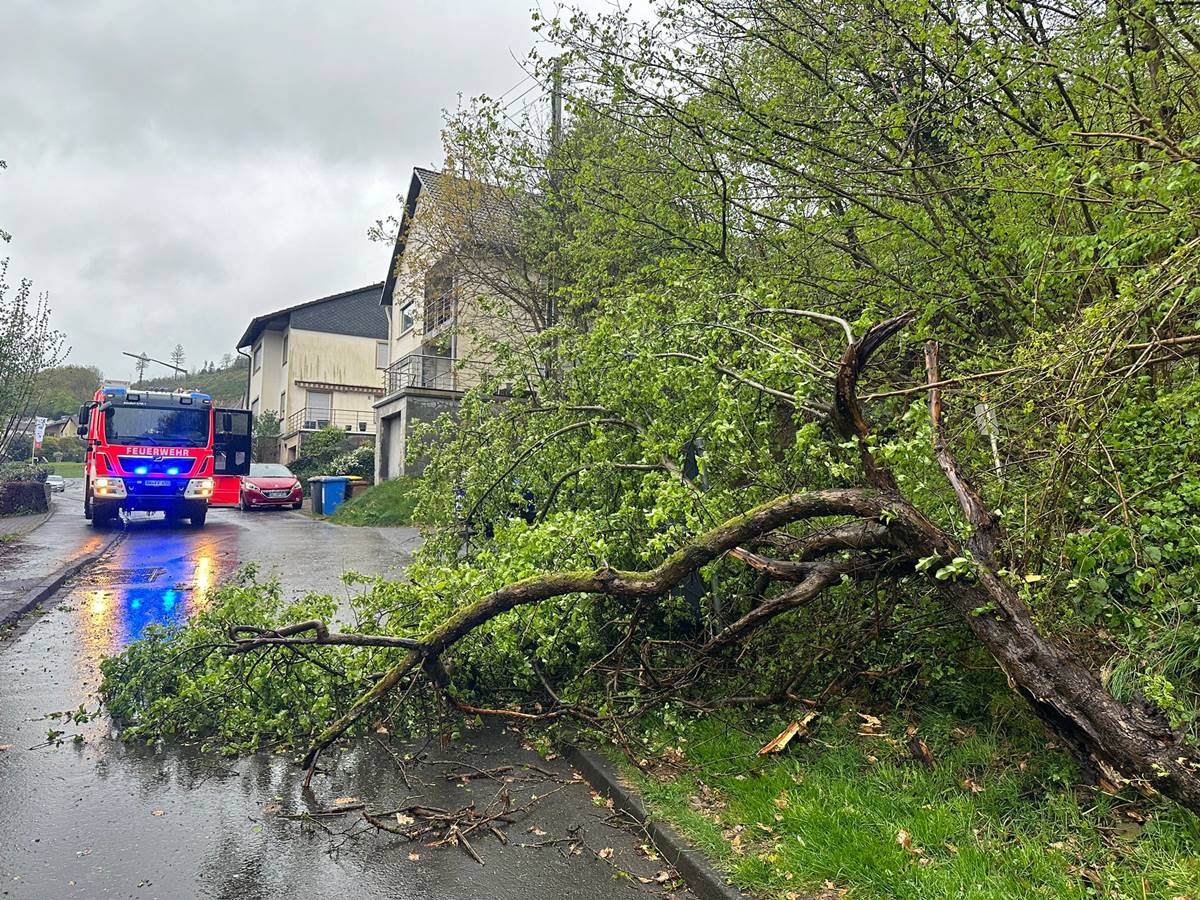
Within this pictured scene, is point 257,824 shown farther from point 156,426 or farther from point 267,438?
point 267,438

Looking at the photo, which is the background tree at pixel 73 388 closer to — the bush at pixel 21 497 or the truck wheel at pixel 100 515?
the bush at pixel 21 497

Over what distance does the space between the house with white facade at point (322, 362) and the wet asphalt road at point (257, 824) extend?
36.6m

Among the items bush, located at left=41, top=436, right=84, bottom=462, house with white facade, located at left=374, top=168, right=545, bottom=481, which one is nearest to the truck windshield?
house with white facade, located at left=374, top=168, right=545, bottom=481

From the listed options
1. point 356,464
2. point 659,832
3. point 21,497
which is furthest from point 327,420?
point 659,832

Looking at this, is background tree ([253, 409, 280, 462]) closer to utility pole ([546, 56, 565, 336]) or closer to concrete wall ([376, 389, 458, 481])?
concrete wall ([376, 389, 458, 481])

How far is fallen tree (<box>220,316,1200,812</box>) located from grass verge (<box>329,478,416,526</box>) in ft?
53.9

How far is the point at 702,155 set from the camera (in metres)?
7.64

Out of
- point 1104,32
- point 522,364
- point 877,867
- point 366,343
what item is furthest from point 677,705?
point 366,343

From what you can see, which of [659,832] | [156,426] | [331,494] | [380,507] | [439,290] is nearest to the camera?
[659,832]

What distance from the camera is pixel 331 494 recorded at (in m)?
25.3

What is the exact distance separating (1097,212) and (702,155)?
363 centimetres

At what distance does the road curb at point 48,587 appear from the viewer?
8.72 metres

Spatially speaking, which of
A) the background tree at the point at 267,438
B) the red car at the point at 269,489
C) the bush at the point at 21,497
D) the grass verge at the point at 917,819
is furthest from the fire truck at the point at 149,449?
the background tree at the point at 267,438

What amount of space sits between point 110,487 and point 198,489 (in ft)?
5.87
